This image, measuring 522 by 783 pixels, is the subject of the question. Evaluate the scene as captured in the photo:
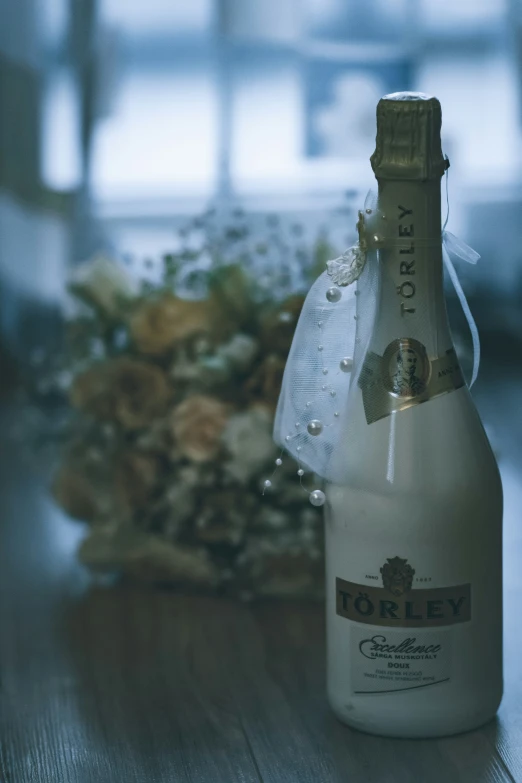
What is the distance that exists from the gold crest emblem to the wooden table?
9 centimetres

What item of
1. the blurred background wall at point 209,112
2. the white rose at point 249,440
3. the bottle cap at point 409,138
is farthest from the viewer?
the blurred background wall at point 209,112

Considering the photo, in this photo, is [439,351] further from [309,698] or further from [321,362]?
[309,698]

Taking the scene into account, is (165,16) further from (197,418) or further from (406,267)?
(406,267)

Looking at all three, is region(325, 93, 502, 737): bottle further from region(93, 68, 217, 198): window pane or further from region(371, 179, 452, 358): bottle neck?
region(93, 68, 217, 198): window pane

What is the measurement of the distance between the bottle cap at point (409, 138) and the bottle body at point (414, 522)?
10 mm

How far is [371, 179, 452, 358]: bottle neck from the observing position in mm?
603

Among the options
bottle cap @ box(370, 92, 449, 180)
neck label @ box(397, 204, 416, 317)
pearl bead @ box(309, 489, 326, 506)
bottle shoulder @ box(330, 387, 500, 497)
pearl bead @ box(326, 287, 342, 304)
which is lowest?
pearl bead @ box(309, 489, 326, 506)

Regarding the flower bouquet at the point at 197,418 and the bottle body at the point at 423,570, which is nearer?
the bottle body at the point at 423,570

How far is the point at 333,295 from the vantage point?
2.10 feet

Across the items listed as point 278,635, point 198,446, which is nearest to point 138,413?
point 198,446

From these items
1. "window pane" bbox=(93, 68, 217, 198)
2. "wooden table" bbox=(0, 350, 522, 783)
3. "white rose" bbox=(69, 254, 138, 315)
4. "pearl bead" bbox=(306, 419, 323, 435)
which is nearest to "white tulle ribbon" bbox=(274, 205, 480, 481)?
"pearl bead" bbox=(306, 419, 323, 435)

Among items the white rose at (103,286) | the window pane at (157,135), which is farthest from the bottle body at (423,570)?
the window pane at (157,135)

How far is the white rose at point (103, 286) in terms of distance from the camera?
0.90 m

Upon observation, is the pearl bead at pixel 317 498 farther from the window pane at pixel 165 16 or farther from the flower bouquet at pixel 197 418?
the window pane at pixel 165 16
